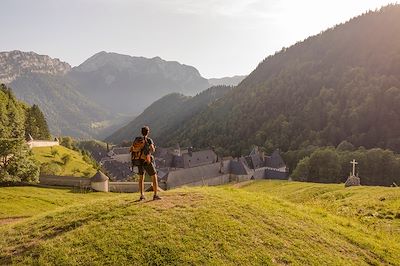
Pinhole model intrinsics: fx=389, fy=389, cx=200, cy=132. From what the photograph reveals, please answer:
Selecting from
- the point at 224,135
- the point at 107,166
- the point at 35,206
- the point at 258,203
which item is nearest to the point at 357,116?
the point at 224,135

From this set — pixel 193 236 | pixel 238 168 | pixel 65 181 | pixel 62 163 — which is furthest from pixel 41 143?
pixel 193 236

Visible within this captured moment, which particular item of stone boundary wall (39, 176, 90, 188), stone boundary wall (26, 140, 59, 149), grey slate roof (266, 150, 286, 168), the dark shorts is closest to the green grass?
stone boundary wall (26, 140, 59, 149)

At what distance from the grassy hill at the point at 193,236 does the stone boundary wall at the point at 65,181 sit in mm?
57265

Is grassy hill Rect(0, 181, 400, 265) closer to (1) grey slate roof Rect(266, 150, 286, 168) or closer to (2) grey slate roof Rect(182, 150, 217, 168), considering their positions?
(1) grey slate roof Rect(266, 150, 286, 168)

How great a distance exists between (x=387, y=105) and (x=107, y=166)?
4557 inches

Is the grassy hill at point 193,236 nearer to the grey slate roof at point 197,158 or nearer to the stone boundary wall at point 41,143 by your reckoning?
the stone boundary wall at point 41,143

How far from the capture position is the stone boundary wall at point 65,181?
72562mm

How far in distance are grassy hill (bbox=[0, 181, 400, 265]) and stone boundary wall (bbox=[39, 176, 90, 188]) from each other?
188ft

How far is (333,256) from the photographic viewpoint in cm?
1448

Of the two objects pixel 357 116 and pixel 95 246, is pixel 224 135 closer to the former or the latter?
pixel 357 116

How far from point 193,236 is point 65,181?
64.8 m

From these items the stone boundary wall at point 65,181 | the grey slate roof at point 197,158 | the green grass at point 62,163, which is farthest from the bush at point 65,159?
the grey slate roof at point 197,158

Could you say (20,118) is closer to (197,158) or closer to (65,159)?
(65,159)

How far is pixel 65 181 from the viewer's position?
2899 inches
